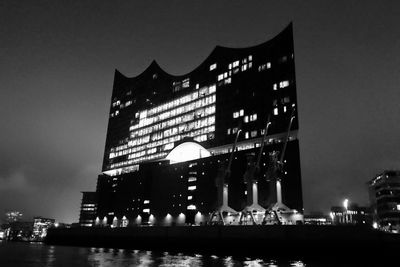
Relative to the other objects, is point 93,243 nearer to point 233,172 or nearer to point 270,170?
point 233,172

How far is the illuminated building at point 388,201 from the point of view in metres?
108

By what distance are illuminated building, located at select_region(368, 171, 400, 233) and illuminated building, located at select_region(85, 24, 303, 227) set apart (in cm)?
4424

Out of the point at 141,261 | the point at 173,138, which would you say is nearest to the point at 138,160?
the point at 173,138

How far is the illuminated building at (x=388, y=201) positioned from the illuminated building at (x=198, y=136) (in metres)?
44.2

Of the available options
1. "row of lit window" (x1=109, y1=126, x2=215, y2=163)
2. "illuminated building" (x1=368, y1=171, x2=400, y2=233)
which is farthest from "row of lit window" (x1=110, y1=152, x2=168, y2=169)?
"illuminated building" (x1=368, y1=171, x2=400, y2=233)

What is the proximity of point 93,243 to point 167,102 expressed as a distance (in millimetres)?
63317

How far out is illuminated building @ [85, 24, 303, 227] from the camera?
9788 cm

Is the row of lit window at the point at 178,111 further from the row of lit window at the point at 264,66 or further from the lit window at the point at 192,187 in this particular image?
the lit window at the point at 192,187

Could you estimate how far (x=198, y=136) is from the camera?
398 ft

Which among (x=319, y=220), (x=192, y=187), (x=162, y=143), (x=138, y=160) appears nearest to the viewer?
(x=319, y=220)

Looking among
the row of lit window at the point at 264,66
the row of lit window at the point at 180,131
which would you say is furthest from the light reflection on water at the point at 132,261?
the row of lit window at the point at 180,131

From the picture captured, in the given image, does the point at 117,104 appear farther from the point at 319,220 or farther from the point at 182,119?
the point at 319,220

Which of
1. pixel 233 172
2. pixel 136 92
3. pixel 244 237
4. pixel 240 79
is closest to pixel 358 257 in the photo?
pixel 244 237

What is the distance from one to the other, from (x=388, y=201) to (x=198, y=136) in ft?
220
